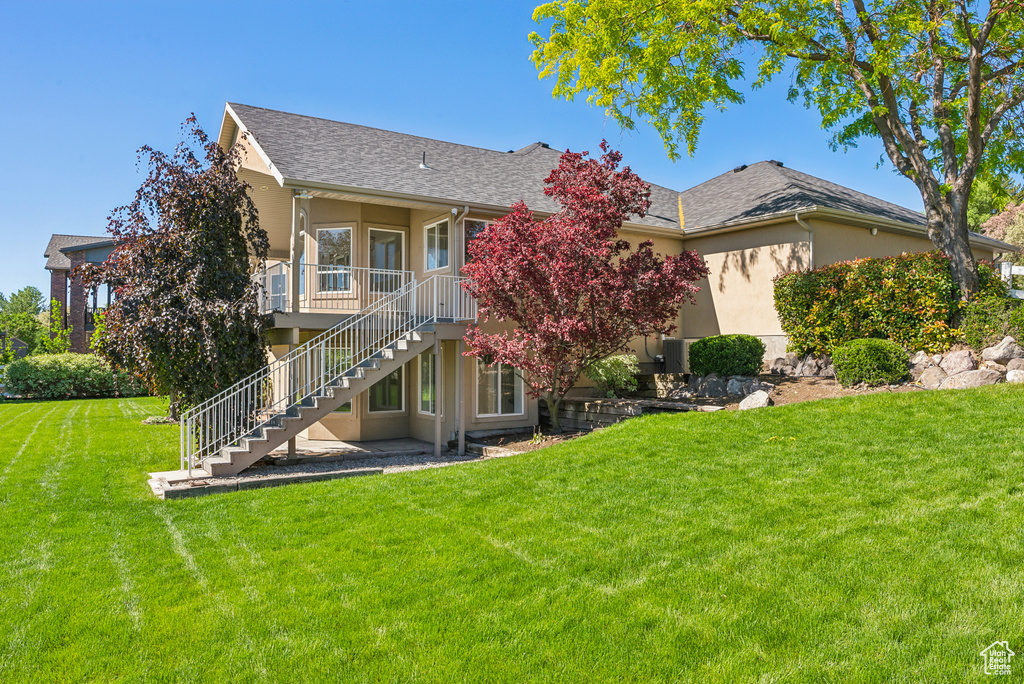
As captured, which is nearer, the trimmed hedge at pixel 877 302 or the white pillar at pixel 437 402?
the trimmed hedge at pixel 877 302

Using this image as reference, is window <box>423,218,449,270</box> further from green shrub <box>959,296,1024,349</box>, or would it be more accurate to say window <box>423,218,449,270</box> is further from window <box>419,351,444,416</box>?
green shrub <box>959,296,1024,349</box>

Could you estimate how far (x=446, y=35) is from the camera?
14.2m

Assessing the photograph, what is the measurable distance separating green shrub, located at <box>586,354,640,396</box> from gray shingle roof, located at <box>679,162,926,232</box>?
180 inches

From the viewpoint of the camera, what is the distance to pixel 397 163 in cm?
1451

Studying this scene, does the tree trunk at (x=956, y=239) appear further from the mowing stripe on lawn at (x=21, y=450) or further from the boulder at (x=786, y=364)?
the mowing stripe on lawn at (x=21, y=450)

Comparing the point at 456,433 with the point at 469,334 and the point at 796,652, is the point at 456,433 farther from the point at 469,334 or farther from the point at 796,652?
the point at 796,652

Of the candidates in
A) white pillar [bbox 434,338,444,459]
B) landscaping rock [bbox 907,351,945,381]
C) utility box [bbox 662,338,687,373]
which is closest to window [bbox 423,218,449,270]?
white pillar [bbox 434,338,444,459]

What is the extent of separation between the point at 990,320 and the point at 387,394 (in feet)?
38.2

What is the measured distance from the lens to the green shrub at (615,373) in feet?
44.3

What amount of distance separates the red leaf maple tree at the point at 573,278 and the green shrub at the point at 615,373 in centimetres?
149

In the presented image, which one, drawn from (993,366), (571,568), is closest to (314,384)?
(571,568)

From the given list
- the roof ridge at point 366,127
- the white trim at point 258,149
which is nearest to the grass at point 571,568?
the white trim at point 258,149

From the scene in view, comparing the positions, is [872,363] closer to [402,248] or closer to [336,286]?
[402,248]

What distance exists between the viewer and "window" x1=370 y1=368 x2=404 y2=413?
14.2m
